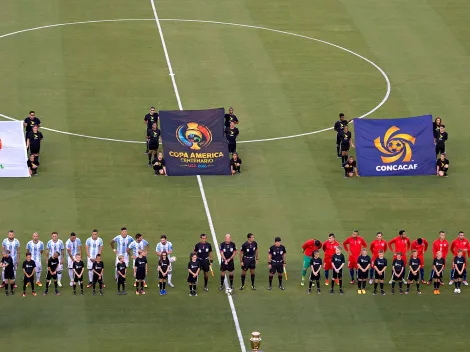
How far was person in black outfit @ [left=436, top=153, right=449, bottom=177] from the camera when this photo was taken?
4984 cm

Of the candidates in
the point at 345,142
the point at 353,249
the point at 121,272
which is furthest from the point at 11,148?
the point at 353,249

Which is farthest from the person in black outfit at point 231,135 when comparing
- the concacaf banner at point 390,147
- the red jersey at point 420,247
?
the red jersey at point 420,247

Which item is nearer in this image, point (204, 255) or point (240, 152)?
point (204, 255)

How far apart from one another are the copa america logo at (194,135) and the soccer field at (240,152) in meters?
1.28

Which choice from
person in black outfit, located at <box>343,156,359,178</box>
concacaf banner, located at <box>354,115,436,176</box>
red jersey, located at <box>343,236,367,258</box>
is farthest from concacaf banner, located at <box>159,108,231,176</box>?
red jersey, located at <box>343,236,367,258</box>

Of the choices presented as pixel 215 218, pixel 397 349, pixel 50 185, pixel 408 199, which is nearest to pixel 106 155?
pixel 50 185

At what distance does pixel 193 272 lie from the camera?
40.9 metres

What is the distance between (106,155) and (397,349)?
16961 mm

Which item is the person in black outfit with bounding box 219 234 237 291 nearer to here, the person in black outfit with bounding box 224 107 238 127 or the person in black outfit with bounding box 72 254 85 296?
the person in black outfit with bounding box 72 254 85 296

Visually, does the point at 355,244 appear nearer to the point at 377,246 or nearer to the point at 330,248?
the point at 377,246

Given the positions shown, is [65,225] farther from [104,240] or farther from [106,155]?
[106,155]

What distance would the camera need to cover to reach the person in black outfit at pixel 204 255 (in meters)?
41.4

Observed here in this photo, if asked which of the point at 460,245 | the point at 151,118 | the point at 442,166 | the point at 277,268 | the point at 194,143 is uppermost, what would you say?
the point at 151,118

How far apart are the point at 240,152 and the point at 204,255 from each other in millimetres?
10338
